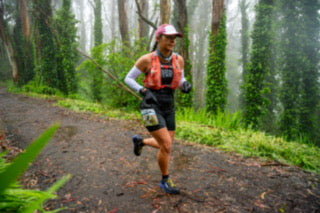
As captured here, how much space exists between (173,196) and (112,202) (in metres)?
0.87

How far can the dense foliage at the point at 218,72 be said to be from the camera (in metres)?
8.92

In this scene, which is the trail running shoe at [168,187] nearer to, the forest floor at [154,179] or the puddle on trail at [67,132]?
the forest floor at [154,179]

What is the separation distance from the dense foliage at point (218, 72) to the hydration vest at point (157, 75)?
6263 millimetres

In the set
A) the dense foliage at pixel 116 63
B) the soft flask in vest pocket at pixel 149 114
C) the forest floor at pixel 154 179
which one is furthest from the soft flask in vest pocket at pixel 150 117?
the dense foliage at pixel 116 63

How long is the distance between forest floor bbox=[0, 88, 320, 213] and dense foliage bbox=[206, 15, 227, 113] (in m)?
4.04

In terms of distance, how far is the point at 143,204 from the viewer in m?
2.79

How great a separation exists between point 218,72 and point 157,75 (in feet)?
22.0

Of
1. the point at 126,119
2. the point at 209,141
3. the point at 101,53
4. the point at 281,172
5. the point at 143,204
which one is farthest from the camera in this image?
the point at 101,53

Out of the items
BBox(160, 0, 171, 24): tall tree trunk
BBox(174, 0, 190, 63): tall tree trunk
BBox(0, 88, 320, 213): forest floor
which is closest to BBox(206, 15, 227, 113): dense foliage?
BBox(174, 0, 190, 63): tall tree trunk

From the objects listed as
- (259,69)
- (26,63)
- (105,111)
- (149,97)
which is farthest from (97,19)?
(149,97)

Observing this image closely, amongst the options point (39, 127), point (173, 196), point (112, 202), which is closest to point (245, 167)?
point (173, 196)

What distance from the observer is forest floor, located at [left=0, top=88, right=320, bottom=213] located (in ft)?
9.26

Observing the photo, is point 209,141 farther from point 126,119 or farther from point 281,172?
point 126,119

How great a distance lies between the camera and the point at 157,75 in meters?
2.89
